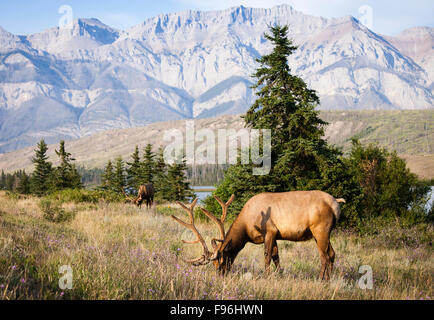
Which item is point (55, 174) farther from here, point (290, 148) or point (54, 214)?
point (290, 148)

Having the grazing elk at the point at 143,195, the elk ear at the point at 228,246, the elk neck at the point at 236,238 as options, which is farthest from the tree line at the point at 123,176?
the elk ear at the point at 228,246

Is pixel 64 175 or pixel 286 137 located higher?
pixel 286 137

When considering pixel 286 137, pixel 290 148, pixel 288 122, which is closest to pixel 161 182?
pixel 286 137

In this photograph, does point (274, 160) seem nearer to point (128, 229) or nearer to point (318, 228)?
point (128, 229)

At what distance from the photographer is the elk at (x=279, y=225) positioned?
6.12 m

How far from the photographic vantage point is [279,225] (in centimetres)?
637

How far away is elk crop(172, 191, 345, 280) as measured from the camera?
241 inches

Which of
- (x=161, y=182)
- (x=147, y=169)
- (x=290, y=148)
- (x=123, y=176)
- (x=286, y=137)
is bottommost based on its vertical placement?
(x=161, y=182)

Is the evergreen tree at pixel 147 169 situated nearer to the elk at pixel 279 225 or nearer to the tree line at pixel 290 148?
the tree line at pixel 290 148

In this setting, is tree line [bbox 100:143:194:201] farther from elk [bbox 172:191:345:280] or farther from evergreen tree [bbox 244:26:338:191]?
elk [bbox 172:191:345:280]

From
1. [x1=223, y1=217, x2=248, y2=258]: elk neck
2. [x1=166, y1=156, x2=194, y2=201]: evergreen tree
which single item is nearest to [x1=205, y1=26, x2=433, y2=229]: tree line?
[x1=223, y1=217, x2=248, y2=258]: elk neck

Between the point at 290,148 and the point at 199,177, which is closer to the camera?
the point at 290,148
